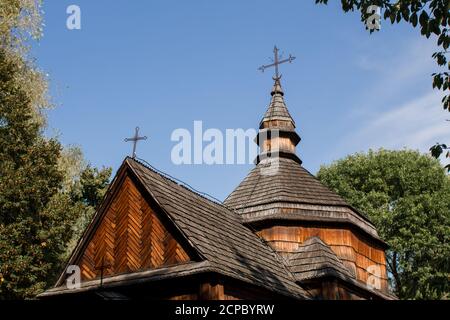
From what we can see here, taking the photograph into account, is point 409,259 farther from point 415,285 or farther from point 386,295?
point 386,295

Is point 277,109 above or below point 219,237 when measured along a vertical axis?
above

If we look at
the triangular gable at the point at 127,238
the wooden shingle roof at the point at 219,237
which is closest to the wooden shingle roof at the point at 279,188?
the wooden shingle roof at the point at 219,237

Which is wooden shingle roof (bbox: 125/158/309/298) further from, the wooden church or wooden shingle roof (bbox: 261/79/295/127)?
wooden shingle roof (bbox: 261/79/295/127)

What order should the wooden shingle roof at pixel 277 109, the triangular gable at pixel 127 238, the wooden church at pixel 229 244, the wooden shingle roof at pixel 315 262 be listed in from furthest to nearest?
the wooden shingle roof at pixel 277 109 < the wooden shingle roof at pixel 315 262 < the triangular gable at pixel 127 238 < the wooden church at pixel 229 244

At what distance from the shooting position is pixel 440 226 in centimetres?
3397

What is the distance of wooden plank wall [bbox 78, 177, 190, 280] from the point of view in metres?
15.2

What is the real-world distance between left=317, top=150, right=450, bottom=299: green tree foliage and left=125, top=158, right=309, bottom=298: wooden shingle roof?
55.7 ft

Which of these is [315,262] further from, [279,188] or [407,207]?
[407,207]

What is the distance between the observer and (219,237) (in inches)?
655

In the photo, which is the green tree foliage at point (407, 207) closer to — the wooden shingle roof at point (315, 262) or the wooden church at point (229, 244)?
the wooden church at point (229, 244)

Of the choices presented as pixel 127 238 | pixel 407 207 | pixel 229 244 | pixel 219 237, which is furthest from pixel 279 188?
pixel 407 207

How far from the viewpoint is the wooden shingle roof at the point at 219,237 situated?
1491cm

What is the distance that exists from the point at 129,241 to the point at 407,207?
2335 centimetres

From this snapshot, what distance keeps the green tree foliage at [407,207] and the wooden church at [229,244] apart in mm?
11051
